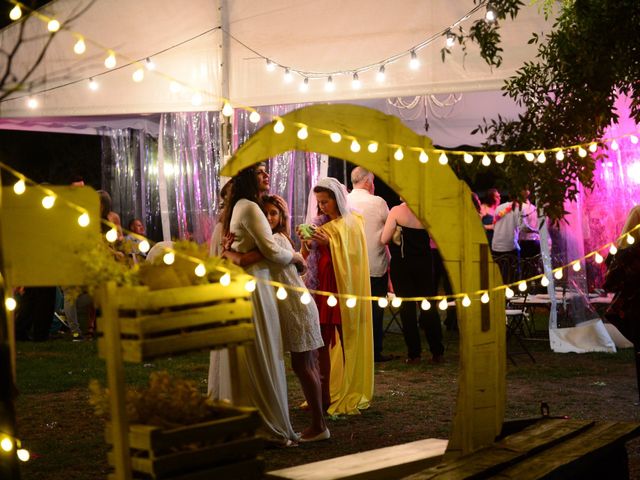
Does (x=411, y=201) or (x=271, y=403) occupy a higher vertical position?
(x=411, y=201)

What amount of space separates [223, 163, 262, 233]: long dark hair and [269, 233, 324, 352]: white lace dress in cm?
45

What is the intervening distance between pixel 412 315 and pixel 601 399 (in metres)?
2.21

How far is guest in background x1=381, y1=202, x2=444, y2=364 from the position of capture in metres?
8.55

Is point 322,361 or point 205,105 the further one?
point 205,105

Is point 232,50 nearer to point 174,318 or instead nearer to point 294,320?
point 294,320

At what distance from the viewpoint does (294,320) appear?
5.85m

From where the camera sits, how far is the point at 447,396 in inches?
286

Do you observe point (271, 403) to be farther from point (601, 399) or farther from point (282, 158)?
point (282, 158)

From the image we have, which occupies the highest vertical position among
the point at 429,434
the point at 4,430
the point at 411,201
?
the point at 411,201

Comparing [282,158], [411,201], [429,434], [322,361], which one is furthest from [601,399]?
[282,158]

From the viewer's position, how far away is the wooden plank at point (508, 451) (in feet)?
13.3

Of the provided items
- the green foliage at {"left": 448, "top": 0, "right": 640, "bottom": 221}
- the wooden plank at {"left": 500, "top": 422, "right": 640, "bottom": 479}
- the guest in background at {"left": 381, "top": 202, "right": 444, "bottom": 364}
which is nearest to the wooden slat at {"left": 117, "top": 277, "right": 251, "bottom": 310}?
→ the wooden plank at {"left": 500, "top": 422, "right": 640, "bottom": 479}

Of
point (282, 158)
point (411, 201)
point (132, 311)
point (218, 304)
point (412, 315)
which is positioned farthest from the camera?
point (282, 158)

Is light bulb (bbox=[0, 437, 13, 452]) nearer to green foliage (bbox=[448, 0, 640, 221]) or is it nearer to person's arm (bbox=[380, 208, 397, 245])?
green foliage (bbox=[448, 0, 640, 221])
